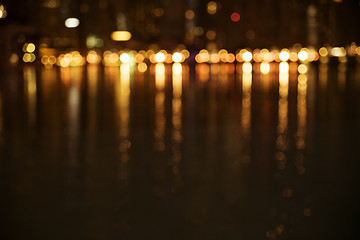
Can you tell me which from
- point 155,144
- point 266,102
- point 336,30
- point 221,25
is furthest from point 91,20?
point 155,144

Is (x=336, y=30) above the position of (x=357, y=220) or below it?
above

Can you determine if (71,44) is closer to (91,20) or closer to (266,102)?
(91,20)

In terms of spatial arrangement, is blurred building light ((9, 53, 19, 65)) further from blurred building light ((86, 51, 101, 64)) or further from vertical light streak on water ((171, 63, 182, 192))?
blurred building light ((86, 51, 101, 64))

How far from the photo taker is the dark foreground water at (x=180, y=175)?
402cm

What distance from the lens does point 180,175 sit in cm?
565

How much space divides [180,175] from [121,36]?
97.4 meters

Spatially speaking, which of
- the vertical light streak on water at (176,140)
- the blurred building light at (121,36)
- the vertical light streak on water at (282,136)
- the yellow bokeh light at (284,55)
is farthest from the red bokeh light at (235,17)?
the vertical light streak on water at (282,136)

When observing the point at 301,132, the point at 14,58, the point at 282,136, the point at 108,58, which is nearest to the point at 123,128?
the point at 282,136

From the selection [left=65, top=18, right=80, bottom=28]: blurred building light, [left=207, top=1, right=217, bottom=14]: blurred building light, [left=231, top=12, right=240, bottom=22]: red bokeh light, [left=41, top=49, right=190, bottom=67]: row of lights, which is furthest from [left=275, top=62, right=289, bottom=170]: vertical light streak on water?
[left=207, top=1, right=217, bottom=14]: blurred building light

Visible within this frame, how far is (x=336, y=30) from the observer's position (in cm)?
3472

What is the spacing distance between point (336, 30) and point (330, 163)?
2979 cm

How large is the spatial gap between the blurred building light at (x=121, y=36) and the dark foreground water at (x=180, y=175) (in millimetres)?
89642

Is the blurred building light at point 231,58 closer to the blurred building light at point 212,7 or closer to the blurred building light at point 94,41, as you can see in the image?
the blurred building light at point 212,7

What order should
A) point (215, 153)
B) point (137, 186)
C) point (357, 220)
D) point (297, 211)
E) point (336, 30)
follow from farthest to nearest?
point (336, 30)
point (215, 153)
point (137, 186)
point (297, 211)
point (357, 220)
